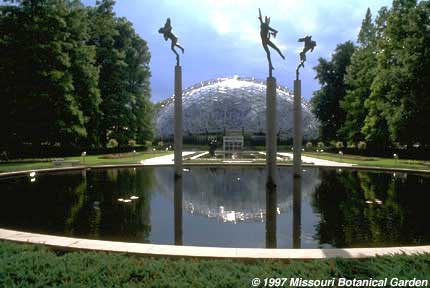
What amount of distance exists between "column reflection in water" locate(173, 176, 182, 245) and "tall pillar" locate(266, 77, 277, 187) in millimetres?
3851

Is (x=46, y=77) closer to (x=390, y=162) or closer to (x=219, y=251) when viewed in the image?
(x=390, y=162)

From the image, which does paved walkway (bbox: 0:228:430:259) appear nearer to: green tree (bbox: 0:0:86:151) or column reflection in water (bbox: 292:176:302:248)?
column reflection in water (bbox: 292:176:302:248)

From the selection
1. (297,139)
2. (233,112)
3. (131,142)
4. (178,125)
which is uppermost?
(233,112)

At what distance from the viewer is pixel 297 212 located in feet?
40.6

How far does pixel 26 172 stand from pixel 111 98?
26604mm

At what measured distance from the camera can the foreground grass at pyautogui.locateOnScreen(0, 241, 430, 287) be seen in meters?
5.43

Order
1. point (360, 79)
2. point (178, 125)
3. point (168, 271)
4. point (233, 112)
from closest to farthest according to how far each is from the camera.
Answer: point (168, 271) → point (178, 125) → point (360, 79) → point (233, 112)

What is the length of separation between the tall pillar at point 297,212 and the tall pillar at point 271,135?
3.59 feet

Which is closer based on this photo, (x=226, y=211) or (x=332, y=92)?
(x=226, y=211)

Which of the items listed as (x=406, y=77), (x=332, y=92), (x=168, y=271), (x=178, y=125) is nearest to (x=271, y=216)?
(x=168, y=271)

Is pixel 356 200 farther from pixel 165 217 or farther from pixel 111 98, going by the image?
pixel 111 98

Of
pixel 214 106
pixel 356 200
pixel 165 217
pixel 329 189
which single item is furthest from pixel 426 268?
pixel 214 106

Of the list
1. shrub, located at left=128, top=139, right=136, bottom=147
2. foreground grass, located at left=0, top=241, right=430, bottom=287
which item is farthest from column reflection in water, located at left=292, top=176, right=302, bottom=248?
shrub, located at left=128, top=139, right=136, bottom=147

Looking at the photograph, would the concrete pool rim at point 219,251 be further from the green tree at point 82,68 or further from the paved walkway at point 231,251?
the green tree at point 82,68
